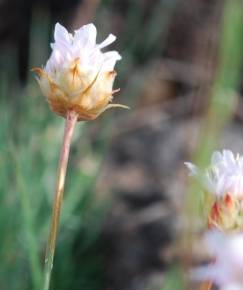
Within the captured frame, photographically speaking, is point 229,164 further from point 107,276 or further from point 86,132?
point 86,132

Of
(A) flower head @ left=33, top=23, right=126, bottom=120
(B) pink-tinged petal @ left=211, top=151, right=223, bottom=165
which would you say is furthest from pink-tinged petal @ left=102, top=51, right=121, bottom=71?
(B) pink-tinged petal @ left=211, top=151, right=223, bottom=165

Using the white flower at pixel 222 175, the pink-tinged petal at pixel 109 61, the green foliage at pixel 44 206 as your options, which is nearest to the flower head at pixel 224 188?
the white flower at pixel 222 175

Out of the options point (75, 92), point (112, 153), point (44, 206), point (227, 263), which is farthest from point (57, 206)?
point (112, 153)

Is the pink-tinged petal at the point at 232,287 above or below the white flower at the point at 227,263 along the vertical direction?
below

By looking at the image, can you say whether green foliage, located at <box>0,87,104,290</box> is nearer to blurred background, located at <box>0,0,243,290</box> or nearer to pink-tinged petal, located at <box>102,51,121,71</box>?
blurred background, located at <box>0,0,243,290</box>

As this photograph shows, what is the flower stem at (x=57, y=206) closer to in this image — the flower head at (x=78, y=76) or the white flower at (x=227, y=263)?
the flower head at (x=78, y=76)

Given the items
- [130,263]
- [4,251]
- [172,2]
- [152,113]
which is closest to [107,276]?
[130,263]
